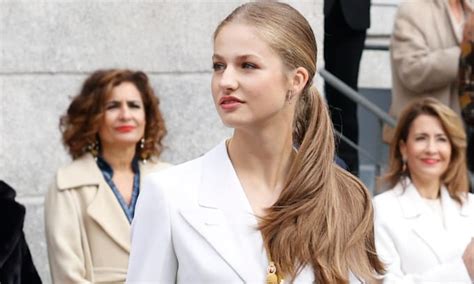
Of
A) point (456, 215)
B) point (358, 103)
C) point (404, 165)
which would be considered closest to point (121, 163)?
point (404, 165)

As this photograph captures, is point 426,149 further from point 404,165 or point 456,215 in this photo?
point 456,215

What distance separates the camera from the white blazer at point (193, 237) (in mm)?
3484

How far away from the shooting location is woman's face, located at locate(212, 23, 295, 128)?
3477 millimetres

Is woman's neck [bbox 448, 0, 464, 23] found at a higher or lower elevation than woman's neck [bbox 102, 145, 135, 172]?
higher

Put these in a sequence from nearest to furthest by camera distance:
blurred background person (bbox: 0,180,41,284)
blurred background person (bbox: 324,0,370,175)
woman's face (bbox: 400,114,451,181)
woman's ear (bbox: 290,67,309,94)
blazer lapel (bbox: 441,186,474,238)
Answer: woman's ear (bbox: 290,67,309,94), blurred background person (bbox: 0,180,41,284), blazer lapel (bbox: 441,186,474,238), woman's face (bbox: 400,114,451,181), blurred background person (bbox: 324,0,370,175)

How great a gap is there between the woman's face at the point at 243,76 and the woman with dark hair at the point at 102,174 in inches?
104

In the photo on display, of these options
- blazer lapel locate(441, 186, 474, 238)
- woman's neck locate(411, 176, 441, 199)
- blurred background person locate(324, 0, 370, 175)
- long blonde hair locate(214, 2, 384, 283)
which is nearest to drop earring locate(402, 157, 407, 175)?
woman's neck locate(411, 176, 441, 199)

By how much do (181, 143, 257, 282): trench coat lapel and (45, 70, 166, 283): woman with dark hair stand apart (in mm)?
2457

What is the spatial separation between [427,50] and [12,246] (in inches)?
113

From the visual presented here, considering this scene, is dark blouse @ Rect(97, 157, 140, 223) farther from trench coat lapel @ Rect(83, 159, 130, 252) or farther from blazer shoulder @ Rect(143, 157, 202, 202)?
blazer shoulder @ Rect(143, 157, 202, 202)

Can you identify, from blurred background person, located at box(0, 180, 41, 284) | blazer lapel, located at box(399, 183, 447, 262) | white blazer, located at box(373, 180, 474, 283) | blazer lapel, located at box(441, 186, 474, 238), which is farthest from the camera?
blazer lapel, located at box(441, 186, 474, 238)

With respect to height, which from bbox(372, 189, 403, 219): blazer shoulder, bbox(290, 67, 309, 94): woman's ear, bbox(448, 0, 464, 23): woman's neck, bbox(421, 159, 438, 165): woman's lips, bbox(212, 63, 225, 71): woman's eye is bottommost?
bbox(372, 189, 403, 219): blazer shoulder

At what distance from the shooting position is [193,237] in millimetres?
3510

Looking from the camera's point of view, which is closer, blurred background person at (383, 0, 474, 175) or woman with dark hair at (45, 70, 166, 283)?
woman with dark hair at (45, 70, 166, 283)
